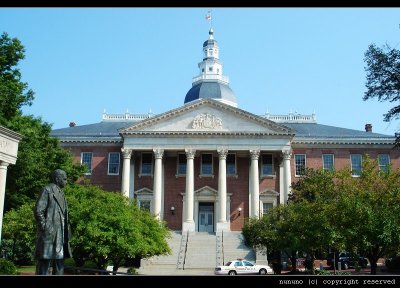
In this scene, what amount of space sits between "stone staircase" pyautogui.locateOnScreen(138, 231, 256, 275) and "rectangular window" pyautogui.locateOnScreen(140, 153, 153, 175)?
8338mm

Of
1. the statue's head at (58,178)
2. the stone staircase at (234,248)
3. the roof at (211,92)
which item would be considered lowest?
the stone staircase at (234,248)

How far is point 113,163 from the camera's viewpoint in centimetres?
5531

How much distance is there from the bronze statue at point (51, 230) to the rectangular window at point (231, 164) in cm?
4413

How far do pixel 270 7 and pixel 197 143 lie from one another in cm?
4597

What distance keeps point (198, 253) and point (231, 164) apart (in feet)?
46.2

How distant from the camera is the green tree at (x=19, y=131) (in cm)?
3114

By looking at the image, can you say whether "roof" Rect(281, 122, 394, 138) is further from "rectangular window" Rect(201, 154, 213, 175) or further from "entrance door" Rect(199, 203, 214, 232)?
"entrance door" Rect(199, 203, 214, 232)

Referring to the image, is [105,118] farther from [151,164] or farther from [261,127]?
[261,127]

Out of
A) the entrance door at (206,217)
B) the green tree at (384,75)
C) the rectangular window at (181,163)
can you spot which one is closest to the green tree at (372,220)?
the green tree at (384,75)

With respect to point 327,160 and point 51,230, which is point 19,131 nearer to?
point 51,230

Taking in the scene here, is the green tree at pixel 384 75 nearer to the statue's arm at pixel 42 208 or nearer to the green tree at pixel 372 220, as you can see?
the green tree at pixel 372 220

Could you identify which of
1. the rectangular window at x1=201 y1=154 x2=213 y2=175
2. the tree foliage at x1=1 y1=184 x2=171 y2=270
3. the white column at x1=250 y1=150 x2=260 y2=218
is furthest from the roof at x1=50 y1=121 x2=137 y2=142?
the tree foliage at x1=1 y1=184 x2=171 y2=270

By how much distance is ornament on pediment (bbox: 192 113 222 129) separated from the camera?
5147 centimetres

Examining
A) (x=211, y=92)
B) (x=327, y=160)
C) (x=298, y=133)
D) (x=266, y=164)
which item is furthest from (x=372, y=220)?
(x=211, y=92)
